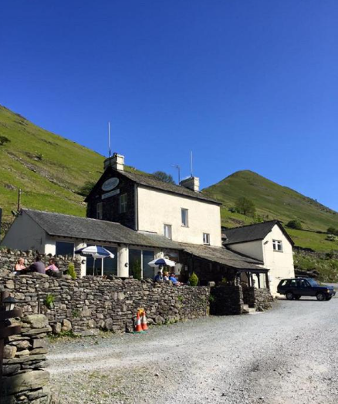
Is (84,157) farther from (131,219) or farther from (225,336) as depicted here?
(225,336)

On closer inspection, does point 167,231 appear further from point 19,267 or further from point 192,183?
point 19,267

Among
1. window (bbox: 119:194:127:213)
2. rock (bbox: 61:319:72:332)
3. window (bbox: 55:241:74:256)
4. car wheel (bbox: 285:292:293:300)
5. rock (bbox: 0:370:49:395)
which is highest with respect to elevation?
window (bbox: 119:194:127:213)

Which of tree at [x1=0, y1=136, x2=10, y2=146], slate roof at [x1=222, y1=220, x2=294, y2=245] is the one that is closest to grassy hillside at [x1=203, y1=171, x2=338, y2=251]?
slate roof at [x1=222, y1=220, x2=294, y2=245]

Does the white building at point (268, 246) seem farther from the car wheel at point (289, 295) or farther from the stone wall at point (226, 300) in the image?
the stone wall at point (226, 300)

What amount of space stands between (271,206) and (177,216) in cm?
10377

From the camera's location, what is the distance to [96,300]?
15914 millimetres

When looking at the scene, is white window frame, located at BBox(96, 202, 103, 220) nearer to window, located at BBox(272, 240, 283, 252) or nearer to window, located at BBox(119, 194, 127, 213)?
window, located at BBox(119, 194, 127, 213)

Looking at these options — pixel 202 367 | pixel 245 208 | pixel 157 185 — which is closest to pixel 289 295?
pixel 157 185

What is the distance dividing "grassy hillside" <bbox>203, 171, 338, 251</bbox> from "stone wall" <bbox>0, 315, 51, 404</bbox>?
69.8 meters

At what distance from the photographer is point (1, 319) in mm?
6484

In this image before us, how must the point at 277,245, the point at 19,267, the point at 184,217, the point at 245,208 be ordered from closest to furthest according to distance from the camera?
the point at 19,267 → the point at 184,217 → the point at 277,245 → the point at 245,208

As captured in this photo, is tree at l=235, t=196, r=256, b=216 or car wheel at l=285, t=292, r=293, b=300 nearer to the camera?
car wheel at l=285, t=292, r=293, b=300

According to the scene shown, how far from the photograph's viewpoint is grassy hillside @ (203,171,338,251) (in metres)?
86.1

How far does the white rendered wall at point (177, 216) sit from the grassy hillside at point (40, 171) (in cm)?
1786
